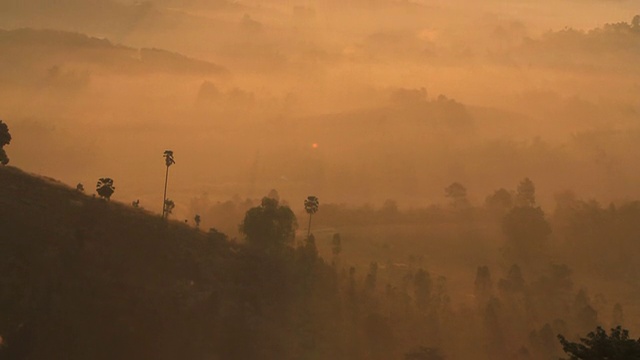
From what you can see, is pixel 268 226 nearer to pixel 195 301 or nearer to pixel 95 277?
pixel 195 301

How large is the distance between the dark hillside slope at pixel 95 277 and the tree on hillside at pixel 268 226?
22965 mm

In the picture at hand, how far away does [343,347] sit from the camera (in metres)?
154

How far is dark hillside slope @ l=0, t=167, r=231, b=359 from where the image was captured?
12925 cm

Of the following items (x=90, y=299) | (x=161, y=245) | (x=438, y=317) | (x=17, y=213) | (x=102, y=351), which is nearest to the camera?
(x=102, y=351)

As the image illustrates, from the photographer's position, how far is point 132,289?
14338cm

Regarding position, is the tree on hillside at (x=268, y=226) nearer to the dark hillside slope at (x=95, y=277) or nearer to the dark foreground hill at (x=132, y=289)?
the dark foreground hill at (x=132, y=289)

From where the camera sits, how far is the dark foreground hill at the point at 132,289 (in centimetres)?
13062

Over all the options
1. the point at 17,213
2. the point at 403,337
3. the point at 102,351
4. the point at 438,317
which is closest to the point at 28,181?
the point at 17,213

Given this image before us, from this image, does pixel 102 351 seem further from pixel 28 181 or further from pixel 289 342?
pixel 28 181

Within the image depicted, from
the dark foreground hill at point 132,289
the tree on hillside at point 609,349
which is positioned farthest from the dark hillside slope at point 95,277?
the tree on hillside at point 609,349

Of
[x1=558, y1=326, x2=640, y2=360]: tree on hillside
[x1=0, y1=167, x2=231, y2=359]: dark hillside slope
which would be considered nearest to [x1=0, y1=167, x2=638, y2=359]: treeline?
[x1=0, y1=167, x2=231, y2=359]: dark hillside slope

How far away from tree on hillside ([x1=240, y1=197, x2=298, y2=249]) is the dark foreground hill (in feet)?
53.9

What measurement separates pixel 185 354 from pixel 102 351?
15.5 meters

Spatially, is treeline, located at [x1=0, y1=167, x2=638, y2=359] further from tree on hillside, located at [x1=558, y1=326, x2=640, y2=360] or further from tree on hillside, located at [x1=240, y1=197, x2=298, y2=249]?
tree on hillside, located at [x1=558, y1=326, x2=640, y2=360]
